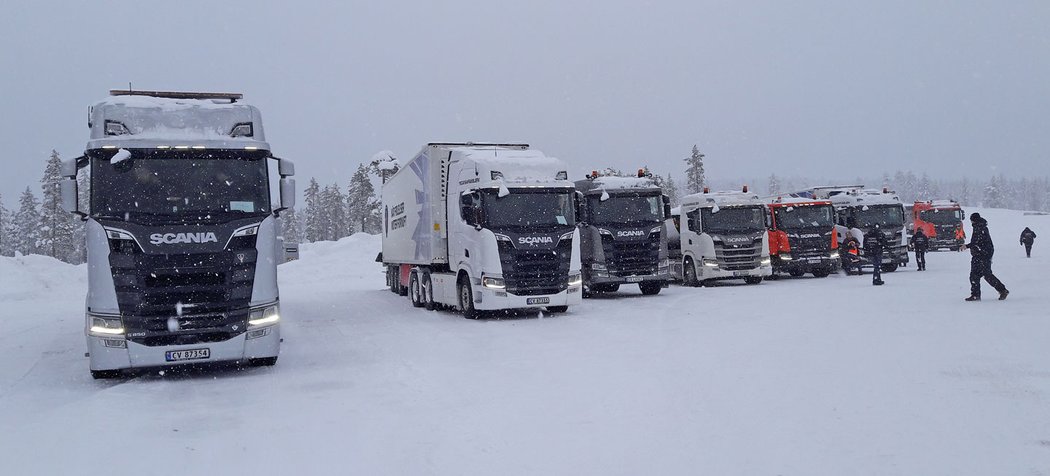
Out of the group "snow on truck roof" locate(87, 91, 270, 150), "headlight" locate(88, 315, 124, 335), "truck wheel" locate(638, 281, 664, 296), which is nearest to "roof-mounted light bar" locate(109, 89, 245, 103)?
"snow on truck roof" locate(87, 91, 270, 150)

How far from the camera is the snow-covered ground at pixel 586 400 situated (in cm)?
558

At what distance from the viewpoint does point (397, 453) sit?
5844mm

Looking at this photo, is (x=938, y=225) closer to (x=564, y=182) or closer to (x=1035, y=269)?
(x=1035, y=269)

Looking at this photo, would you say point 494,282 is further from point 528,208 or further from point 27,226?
point 27,226

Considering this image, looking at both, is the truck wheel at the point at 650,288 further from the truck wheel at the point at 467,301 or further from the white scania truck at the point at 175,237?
the white scania truck at the point at 175,237

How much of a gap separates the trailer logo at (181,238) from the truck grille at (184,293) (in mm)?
164

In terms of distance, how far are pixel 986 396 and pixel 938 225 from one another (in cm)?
3365

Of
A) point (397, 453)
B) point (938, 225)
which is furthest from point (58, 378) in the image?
point (938, 225)

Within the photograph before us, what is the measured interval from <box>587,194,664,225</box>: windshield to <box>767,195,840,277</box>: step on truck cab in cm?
663

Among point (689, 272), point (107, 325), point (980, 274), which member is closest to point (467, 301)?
point (107, 325)

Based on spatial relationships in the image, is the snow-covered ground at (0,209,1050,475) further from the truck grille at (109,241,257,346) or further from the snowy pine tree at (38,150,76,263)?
the snowy pine tree at (38,150,76,263)

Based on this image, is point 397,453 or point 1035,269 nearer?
point 397,453

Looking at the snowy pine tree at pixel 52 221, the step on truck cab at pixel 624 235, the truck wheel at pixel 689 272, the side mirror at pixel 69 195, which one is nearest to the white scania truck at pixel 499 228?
the step on truck cab at pixel 624 235

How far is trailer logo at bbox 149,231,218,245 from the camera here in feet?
29.4
